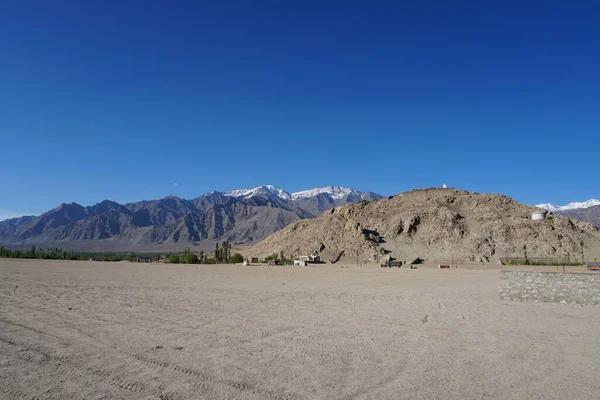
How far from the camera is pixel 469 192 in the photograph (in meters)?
102

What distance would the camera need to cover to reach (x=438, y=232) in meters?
84.9

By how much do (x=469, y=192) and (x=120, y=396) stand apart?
10508 cm

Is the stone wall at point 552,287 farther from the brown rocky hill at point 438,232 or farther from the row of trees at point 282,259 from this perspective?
the brown rocky hill at point 438,232

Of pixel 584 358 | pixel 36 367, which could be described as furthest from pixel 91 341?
pixel 584 358

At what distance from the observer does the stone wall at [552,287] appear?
63.2 ft

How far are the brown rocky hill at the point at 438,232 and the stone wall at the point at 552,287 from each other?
53.6 metres

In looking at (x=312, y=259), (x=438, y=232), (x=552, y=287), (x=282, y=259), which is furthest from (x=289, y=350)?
(x=438, y=232)

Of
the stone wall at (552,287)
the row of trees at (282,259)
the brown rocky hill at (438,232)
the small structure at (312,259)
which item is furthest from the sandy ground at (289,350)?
the brown rocky hill at (438,232)

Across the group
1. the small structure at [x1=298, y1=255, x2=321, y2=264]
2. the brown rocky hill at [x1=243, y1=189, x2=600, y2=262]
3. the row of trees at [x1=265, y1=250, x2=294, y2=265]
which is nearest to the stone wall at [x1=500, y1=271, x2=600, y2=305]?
the row of trees at [x1=265, y1=250, x2=294, y2=265]

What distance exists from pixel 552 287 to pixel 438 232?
66.6 metres

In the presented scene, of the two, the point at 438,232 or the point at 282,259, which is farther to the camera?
the point at 438,232

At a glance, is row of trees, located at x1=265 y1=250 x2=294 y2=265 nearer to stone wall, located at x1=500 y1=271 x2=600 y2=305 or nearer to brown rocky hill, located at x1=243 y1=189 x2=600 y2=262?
brown rocky hill, located at x1=243 y1=189 x2=600 y2=262

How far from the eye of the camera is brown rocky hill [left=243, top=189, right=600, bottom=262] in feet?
251

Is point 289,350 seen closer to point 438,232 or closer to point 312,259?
point 312,259
